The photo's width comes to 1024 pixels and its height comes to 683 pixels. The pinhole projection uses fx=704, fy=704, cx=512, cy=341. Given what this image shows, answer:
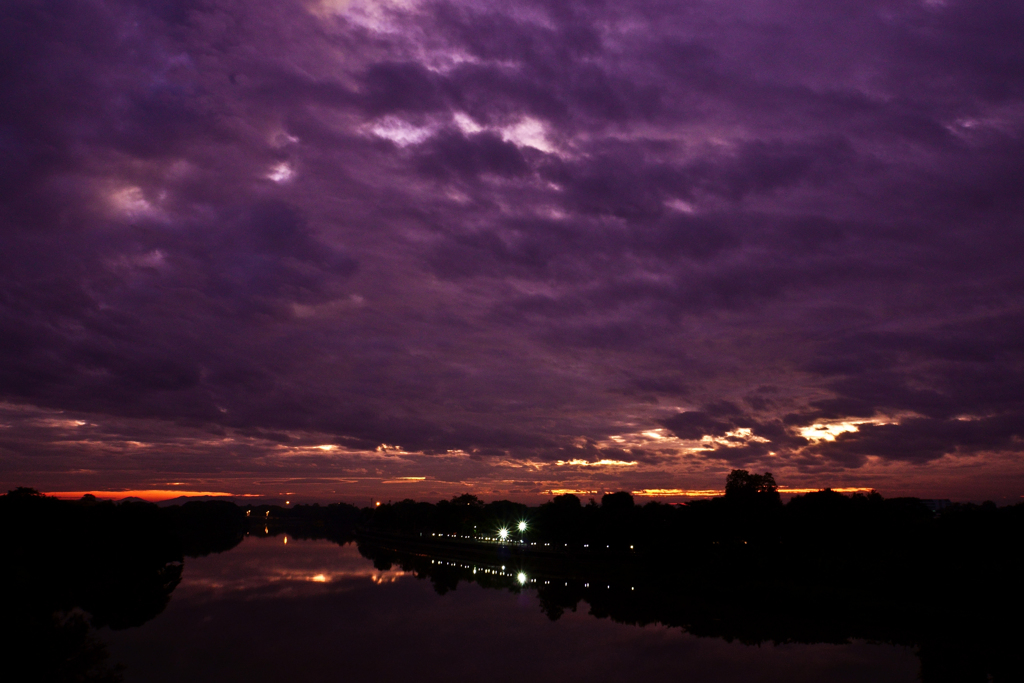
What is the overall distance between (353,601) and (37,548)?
29076 mm

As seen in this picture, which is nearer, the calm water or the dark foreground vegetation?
the calm water

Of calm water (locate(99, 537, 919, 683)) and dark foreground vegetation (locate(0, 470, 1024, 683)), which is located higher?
dark foreground vegetation (locate(0, 470, 1024, 683))

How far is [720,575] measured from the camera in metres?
72.9

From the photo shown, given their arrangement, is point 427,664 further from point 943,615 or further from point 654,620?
point 943,615

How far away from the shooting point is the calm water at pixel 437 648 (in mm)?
40625

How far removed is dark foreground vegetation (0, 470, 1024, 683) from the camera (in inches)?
1688

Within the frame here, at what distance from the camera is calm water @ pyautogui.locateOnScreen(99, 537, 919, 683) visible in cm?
4062

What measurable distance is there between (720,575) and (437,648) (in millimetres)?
36743

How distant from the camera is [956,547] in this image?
70.9m

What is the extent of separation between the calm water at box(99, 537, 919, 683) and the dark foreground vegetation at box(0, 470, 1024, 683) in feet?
10.6

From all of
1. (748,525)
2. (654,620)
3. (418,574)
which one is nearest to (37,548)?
(654,620)

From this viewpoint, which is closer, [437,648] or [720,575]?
[437,648]

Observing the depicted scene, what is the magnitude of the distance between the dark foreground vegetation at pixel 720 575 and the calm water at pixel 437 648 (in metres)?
3.24

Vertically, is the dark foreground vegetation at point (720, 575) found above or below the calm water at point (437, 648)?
above
